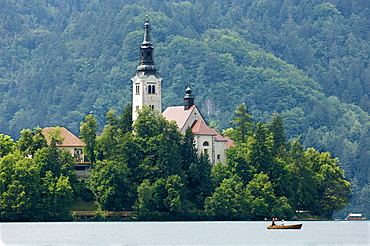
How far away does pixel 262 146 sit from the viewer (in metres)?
127

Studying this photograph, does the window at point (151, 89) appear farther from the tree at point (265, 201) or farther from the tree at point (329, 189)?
the tree at point (329, 189)

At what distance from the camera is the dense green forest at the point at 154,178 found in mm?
116312

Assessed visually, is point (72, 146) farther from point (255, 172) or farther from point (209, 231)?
point (209, 231)

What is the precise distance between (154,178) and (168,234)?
1084 inches

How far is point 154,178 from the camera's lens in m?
121

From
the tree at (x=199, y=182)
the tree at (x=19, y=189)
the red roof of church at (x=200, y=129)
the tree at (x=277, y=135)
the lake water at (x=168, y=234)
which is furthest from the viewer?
the tree at (x=277, y=135)

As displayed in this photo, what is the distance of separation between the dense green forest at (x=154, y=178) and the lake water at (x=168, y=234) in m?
5.12

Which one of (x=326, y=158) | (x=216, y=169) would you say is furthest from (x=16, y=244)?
(x=326, y=158)

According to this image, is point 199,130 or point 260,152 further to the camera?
A: point 199,130

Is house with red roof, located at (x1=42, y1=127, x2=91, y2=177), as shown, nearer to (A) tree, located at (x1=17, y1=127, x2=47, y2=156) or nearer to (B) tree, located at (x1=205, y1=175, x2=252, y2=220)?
(A) tree, located at (x1=17, y1=127, x2=47, y2=156)

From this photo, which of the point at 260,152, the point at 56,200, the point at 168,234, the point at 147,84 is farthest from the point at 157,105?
the point at 168,234

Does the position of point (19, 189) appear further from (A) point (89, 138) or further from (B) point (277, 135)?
(B) point (277, 135)

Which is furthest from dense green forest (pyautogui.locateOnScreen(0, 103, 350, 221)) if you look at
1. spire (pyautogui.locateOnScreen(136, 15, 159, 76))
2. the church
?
spire (pyautogui.locateOnScreen(136, 15, 159, 76))

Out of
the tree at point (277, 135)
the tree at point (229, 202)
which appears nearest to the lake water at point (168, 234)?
the tree at point (229, 202)
